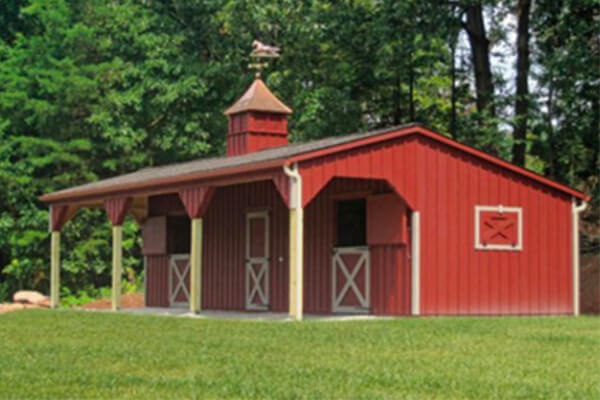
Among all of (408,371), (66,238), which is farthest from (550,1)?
(408,371)

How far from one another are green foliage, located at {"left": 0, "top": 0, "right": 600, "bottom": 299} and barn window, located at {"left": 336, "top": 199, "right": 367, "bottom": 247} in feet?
29.7

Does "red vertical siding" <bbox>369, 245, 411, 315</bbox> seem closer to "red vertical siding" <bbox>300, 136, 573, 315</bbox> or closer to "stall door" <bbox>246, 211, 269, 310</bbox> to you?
"red vertical siding" <bbox>300, 136, 573, 315</bbox>

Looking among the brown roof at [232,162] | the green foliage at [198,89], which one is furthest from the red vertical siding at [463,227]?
the green foliage at [198,89]

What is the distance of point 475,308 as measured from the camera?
19.7 m

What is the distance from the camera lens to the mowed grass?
29.4ft

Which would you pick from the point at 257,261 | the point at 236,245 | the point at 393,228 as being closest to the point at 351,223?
the point at 393,228

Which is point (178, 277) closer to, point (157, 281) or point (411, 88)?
point (157, 281)

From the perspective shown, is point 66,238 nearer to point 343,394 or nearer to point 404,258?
point 404,258

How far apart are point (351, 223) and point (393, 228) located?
116 centimetres

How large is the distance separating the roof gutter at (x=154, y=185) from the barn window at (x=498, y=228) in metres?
4.01

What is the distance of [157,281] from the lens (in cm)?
2600

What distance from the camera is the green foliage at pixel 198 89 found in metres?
29.4

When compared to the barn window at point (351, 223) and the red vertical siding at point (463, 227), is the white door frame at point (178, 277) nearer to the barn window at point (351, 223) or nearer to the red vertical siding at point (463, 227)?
the red vertical siding at point (463, 227)

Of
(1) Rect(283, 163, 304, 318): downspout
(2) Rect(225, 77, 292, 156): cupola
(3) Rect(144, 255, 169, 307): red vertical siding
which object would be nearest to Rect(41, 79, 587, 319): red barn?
(1) Rect(283, 163, 304, 318): downspout
